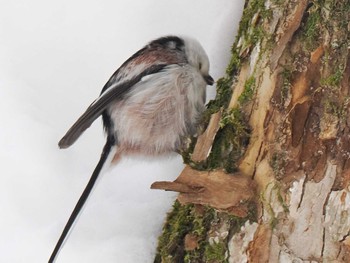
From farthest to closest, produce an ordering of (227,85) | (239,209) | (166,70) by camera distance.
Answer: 1. (166,70)
2. (227,85)
3. (239,209)

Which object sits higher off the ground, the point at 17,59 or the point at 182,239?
the point at 17,59

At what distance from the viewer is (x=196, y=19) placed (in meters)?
2.14

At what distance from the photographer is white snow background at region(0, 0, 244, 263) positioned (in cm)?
187

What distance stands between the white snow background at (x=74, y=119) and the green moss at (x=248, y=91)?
1.45 ft

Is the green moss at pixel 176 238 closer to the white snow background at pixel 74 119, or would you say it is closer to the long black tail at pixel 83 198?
the white snow background at pixel 74 119

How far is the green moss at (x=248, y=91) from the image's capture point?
1626mm

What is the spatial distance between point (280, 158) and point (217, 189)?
0.18 m

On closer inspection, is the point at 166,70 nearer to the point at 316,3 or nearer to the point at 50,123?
the point at 50,123

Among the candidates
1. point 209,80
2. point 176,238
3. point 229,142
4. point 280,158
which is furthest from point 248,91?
point 176,238

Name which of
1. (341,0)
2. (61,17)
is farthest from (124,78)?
(341,0)

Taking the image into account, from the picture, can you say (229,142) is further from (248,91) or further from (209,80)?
(209,80)

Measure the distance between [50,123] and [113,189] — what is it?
348 mm

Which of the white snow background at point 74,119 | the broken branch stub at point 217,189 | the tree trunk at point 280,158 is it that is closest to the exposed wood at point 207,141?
the tree trunk at point 280,158

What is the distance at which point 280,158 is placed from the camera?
1467 mm
